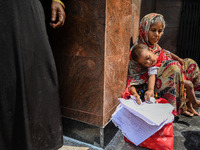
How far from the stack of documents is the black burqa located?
2.31ft

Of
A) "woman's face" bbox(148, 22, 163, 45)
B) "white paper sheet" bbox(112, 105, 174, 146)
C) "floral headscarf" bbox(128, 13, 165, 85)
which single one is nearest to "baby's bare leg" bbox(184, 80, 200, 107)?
"floral headscarf" bbox(128, 13, 165, 85)

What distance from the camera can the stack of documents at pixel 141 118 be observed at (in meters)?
1.29


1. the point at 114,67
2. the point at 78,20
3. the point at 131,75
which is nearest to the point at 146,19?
the point at 131,75

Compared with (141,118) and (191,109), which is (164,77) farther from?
(191,109)

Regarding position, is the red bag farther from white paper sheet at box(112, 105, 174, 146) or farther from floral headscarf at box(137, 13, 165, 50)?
floral headscarf at box(137, 13, 165, 50)

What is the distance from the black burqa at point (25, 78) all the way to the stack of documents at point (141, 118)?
70cm

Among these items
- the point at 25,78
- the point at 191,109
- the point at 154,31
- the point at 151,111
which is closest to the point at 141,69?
the point at 154,31

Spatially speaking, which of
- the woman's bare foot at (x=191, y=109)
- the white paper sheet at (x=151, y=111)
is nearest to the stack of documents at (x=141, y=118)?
the white paper sheet at (x=151, y=111)

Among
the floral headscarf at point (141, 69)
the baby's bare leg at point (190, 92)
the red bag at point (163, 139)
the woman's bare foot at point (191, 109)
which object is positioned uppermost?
the floral headscarf at point (141, 69)

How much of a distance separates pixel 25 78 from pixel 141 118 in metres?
1.06

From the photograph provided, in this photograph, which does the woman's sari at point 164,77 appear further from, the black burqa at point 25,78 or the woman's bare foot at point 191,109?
the black burqa at point 25,78

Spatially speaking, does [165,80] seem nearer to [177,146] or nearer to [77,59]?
[177,146]

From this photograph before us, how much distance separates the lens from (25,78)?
3.08ft

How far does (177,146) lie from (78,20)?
1.65 metres
